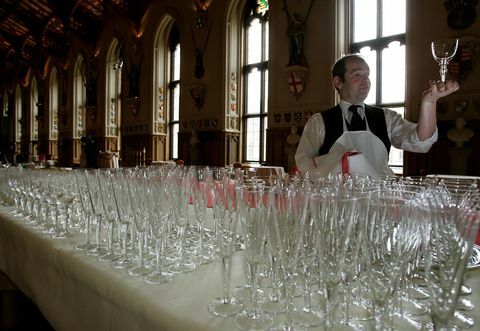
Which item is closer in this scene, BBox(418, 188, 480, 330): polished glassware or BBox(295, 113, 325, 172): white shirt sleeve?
BBox(418, 188, 480, 330): polished glassware

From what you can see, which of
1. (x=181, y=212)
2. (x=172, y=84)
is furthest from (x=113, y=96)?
(x=181, y=212)

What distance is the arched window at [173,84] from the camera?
1192 centimetres

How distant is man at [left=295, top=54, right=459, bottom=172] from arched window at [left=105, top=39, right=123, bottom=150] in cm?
1276

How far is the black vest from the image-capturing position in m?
2.67

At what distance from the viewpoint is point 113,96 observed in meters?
14.5

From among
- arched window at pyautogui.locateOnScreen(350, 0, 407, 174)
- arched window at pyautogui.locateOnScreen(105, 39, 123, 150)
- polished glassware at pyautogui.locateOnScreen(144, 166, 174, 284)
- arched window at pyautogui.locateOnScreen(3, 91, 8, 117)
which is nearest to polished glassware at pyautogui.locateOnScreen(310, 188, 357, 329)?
polished glassware at pyautogui.locateOnScreen(144, 166, 174, 284)

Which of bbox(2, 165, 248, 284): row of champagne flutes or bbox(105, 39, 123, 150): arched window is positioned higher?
bbox(105, 39, 123, 150): arched window

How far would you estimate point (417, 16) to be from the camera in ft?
20.0

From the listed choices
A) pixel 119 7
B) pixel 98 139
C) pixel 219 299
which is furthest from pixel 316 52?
pixel 98 139

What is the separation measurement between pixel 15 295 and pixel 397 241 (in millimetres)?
2041

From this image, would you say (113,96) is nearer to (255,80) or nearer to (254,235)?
(255,80)

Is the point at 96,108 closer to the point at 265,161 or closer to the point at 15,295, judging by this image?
the point at 265,161

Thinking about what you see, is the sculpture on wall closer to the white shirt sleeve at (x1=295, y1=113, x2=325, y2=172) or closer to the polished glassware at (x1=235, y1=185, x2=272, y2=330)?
the white shirt sleeve at (x1=295, y1=113, x2=325, y2=172)

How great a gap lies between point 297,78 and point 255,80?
215cm
